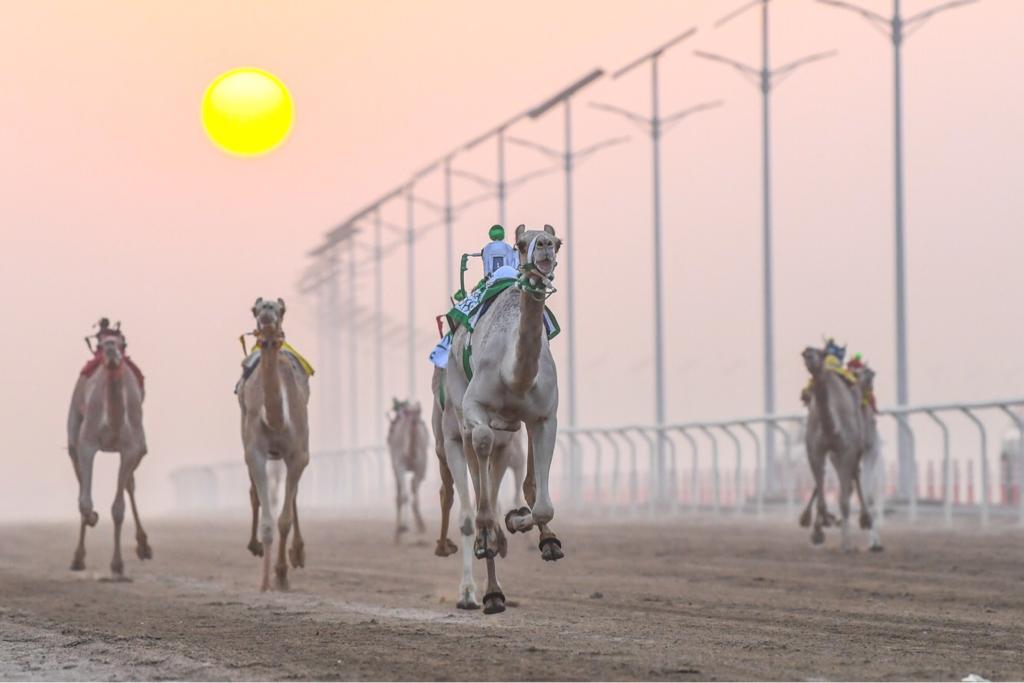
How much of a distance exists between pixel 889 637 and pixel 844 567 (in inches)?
290

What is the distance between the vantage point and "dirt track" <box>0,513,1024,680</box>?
10289 mm

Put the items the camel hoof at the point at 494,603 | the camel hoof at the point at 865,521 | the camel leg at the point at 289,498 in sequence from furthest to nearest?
1. the camel hoof at the point at 865,521
2. the camel leg at the point at 289,498
3. the camel hoof at the point at 494,603

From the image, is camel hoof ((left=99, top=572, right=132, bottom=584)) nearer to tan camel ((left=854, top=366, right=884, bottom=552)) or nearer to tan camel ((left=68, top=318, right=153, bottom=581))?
tan camel ((left=68, top=318, right=153, bottom=581))

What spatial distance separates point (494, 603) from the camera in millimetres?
12391

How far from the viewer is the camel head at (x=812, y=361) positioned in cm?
2261

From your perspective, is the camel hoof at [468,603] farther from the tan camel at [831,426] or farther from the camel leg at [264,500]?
the tan camel at [831,426]

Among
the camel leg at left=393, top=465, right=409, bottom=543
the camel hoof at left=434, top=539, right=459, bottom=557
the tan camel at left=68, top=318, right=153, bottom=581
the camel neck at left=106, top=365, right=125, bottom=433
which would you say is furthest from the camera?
the camel leg at left=393, top=465, right=409, bottom=543

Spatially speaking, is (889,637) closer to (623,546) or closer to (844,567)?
(844,567)

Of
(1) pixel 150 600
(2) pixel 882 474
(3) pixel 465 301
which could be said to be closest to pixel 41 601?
(1) pixel 150 600

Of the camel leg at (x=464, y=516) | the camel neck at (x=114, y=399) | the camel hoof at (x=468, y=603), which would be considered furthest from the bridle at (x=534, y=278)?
the camel neck at (x=114, y=399)

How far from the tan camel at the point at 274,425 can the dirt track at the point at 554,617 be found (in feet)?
1.70

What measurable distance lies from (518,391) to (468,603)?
2.37 metres

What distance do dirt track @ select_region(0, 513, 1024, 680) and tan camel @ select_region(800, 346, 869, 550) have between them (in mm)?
904

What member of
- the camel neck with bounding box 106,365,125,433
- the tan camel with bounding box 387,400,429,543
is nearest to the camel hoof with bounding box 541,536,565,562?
the camel neck with bounding box 106,365,125,433
